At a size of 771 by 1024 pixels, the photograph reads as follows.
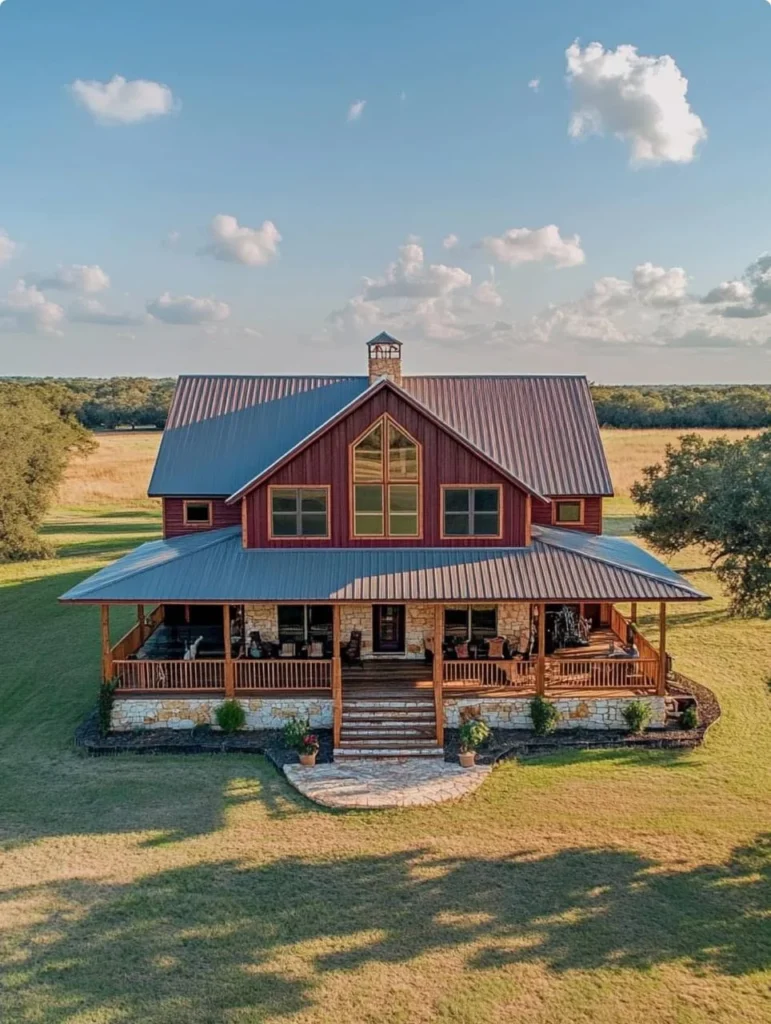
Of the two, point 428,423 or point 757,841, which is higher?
point 428,423

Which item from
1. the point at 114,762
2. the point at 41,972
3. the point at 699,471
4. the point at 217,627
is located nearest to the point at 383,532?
the point at 217,627

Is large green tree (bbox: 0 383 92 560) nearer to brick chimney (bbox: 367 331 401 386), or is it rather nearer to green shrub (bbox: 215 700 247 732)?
brick chimney (bbox: 367 331 401 386)

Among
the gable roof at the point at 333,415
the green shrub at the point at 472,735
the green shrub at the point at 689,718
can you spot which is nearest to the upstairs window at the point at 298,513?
the gable roof at the point at 333,415

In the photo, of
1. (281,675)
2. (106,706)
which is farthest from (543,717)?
(106,706)

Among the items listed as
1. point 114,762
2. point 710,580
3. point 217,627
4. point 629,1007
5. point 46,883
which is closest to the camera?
point 629,1007

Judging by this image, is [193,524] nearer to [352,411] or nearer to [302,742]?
[352,411]

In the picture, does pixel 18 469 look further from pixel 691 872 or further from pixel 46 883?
pixel 691 872
